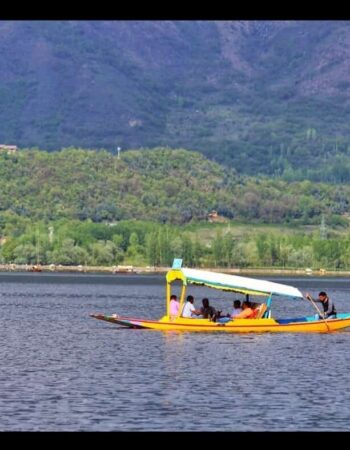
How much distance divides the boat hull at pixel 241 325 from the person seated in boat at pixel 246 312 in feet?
1.35

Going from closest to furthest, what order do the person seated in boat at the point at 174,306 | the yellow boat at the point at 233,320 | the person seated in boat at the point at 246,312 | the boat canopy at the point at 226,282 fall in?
1. the yellow boat at the point at 233,320
2. the person seated in boat at the point at 174,306
3. the person seated in boat at the point at 246,312
4. the boat canopy at the point at 226,282

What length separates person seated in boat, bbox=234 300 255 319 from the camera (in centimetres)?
5911

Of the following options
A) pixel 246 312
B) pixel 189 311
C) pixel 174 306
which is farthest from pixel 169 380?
pixel 246 312

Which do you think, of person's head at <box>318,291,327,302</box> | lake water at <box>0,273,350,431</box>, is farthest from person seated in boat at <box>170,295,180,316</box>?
person's head at <box>318,291,327,302</box>

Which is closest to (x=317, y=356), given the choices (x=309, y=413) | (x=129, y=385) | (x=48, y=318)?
(x=129, y=385)

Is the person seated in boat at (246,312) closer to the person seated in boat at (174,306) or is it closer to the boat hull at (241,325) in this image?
the boat hull at (241,325)

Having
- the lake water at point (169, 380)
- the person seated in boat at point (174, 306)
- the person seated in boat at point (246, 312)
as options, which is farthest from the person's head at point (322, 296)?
the person seated in boat at point (174, 306)

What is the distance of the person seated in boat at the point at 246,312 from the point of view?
59109 millimetres

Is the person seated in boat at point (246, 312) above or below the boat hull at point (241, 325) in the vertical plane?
above

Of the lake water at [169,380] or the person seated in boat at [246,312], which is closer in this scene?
the lake water at [169,380]

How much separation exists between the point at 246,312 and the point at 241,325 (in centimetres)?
86
